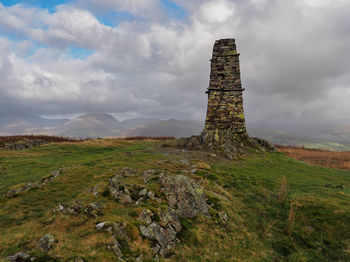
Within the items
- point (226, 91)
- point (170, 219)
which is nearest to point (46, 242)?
point (170, 219)

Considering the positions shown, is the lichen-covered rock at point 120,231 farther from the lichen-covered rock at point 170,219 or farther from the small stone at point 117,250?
the lichen-covered rock at point 170,219

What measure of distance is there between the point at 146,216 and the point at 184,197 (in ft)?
7.92

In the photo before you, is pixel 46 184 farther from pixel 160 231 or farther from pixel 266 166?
pixel 266 166

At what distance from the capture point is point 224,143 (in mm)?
26172

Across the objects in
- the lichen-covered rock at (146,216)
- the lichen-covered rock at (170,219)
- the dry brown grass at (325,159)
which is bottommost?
the dry brown grass at (325,159)

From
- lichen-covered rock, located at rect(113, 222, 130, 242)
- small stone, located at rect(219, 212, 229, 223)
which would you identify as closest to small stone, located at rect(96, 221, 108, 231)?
lichen-covered rock, located at rect(113, 222, 130, 242)

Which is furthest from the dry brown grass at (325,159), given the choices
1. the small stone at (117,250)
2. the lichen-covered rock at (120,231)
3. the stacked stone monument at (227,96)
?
the small stone at (117,250)

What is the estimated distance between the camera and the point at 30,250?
5.47m

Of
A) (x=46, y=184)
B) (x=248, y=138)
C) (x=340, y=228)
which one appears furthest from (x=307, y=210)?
(x=248, y=138)

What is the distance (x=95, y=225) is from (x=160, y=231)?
88.9 inches

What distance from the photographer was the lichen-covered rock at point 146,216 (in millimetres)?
7575

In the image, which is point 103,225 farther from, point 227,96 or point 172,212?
point 227,96

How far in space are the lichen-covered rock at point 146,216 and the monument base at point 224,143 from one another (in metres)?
17.0

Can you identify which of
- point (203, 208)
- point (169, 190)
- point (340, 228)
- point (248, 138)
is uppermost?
point (248, 138)
